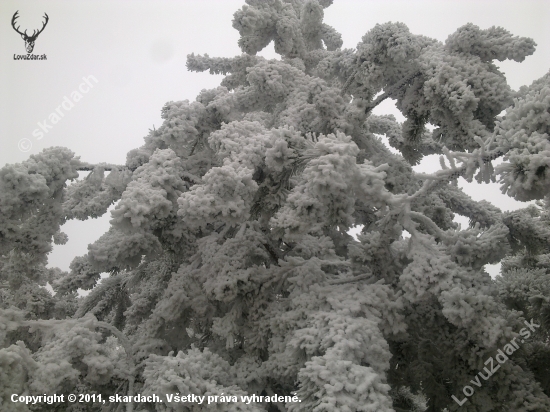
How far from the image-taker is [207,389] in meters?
2.13

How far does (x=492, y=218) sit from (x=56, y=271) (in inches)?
177

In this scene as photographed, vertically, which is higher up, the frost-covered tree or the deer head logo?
the deer head logo

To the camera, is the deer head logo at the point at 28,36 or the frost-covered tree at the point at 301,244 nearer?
the frost-covered tree at the point at 301,244

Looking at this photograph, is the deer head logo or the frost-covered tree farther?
the deer head logo

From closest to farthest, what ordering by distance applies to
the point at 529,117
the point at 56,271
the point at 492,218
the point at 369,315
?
the point at 529,117, the point at 369,315, the point at 492,218, the point at 56,271

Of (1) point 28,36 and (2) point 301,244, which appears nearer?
(2) point 301,244

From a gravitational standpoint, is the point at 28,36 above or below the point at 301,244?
above

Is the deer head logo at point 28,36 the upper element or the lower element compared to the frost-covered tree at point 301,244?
upper

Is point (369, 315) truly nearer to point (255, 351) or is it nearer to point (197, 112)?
point (255, 351)

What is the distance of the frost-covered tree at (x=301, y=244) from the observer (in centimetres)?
209

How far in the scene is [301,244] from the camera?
310 cm

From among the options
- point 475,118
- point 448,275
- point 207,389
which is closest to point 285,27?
point 475,118

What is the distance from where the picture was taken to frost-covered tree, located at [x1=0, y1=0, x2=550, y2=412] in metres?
2.09

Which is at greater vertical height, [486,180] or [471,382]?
[486,180]
